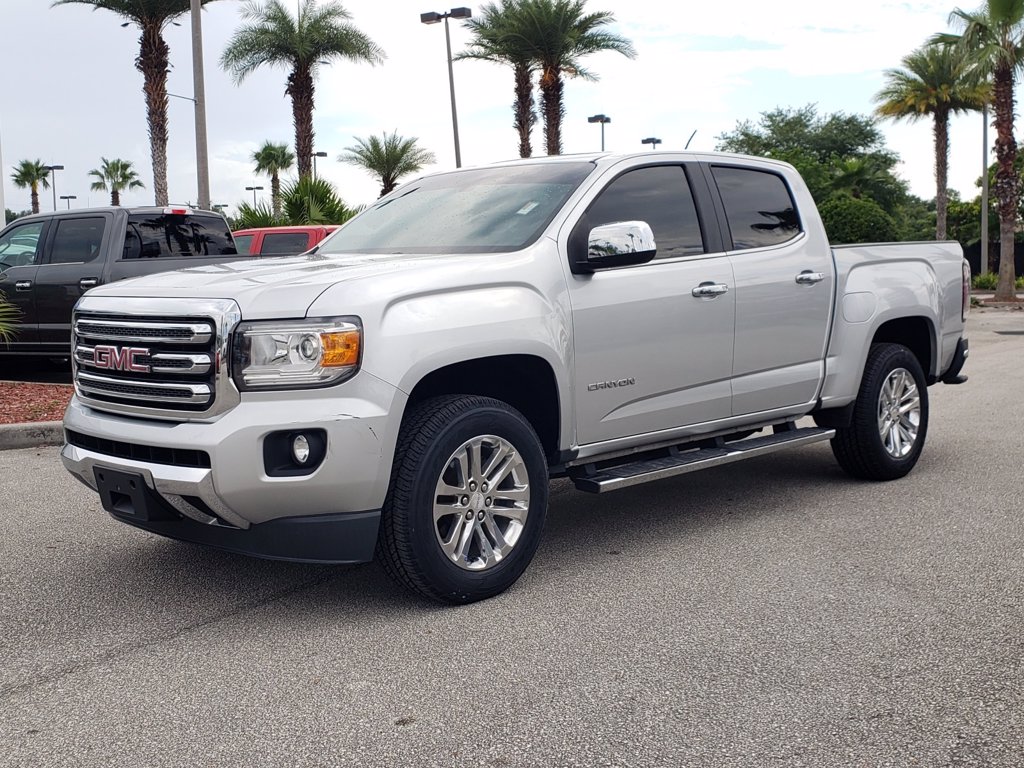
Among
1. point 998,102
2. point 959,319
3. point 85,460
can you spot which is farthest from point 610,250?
point 998,102

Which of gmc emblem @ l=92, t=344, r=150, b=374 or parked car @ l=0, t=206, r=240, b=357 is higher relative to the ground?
parked car @ l=0, t=206, r=240, b=357

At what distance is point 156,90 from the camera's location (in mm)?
31703

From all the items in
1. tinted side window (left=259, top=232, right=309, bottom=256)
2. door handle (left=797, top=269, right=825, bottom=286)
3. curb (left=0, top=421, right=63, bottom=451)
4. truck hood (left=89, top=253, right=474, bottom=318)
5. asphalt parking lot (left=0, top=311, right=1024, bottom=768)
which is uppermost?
tinted side window (left=259, top=232, right=309, bottom=256)

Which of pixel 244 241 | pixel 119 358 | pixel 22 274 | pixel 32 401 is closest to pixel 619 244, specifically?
pixel 119 358

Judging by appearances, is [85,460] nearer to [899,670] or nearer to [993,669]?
[899,670]

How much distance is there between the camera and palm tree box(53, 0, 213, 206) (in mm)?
29625

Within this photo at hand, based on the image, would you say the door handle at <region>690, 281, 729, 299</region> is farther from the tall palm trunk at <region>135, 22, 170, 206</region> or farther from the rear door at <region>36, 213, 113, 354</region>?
the tall palm trunk at <region>135, 22, 170, 206</region>

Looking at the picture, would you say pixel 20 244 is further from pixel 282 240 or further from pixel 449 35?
pixel 449 35

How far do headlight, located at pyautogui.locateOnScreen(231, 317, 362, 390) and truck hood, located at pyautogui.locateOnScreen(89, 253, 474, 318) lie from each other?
0.07 meters

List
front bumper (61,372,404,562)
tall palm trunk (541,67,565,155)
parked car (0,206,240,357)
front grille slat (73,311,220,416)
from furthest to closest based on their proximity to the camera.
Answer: tall palm trunk (541,67,565,155)
parked car (0,206,240,357)
front grille slat (73,311,220,416)
front bumper (61,372,404,562)

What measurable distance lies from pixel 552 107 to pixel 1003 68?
44.1 ft

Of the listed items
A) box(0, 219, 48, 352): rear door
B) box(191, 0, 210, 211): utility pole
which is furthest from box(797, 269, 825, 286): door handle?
box(191, 0, 210, 211): utility pole

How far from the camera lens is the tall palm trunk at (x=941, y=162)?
42.0 metres

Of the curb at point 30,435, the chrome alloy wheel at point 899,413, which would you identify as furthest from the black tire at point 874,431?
the curb at point 30,435
